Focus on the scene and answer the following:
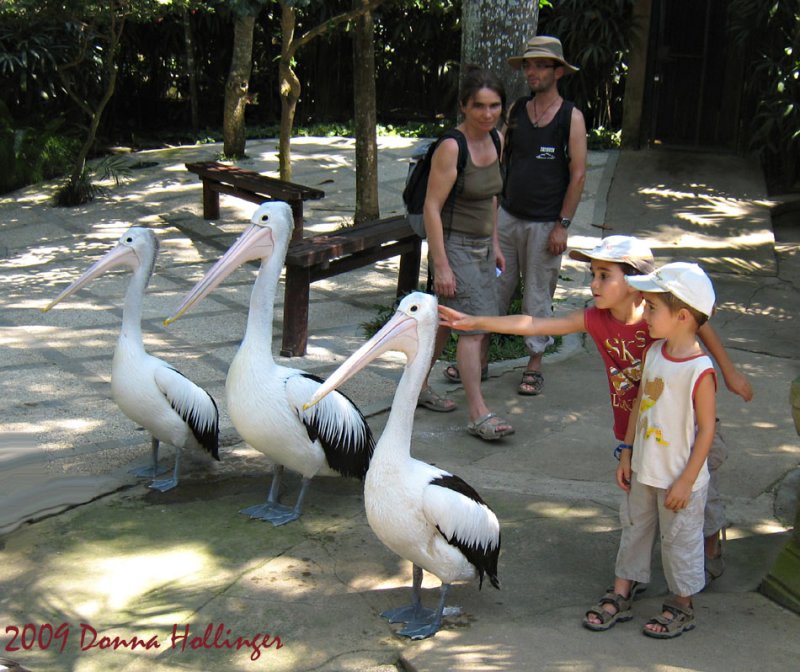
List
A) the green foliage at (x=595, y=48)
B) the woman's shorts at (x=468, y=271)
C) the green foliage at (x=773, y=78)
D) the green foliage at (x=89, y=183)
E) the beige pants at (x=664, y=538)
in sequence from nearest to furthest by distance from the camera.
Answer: the beige pants at (x=664, y=538)
the woman's shorts at (x=468, y=271)
the green foliage at (x=89, y=183)
the green foliage at (x=773, y=78)
the green foliage at (x=595, y=48)

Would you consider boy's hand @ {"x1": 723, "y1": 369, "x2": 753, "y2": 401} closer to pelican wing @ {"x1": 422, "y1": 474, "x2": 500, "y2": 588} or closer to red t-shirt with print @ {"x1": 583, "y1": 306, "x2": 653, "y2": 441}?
red t-shirt with print @ {"x1": 583, "y1": 306, "x2": 653, "y2": 441}

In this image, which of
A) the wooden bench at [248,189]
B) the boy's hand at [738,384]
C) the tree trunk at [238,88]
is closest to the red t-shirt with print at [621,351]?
the boy's hand at [738,384]

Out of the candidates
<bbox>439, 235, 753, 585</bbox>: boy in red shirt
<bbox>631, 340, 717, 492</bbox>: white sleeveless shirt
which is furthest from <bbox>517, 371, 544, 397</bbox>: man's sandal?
<bbox>631, 340, 717, 492</bbox>: white sleeveless shirt

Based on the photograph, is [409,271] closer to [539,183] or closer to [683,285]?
[539,183]

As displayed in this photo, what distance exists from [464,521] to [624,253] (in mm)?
1088

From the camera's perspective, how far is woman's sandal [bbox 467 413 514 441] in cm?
485

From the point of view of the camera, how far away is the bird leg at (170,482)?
14.3 ft

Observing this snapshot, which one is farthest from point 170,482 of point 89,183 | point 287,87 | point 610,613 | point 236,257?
point 89,183

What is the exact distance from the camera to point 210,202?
959 centimetres

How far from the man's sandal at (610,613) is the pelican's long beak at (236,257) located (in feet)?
6.85

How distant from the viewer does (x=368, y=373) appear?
5.89 metres

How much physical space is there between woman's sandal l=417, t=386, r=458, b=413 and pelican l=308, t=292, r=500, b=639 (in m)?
1.82

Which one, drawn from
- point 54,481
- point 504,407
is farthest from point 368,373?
point 54,481

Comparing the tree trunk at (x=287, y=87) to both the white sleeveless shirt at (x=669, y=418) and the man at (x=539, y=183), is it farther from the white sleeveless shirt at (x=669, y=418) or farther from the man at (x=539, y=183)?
the white sleeveless shirt at (x=669, y=418)
